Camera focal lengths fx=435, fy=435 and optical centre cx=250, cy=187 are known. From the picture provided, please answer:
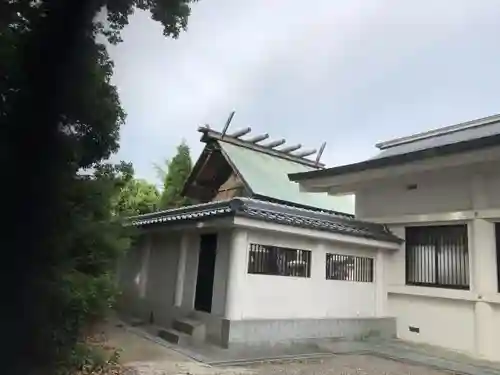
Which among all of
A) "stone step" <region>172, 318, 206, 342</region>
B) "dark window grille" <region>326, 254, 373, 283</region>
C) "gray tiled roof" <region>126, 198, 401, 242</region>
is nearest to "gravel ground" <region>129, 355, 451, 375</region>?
"stone step" <region>172, 318, 206, 342</region>

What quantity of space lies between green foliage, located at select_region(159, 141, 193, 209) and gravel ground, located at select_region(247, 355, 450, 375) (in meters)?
11.9

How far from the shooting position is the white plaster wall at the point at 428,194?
27.4 feet

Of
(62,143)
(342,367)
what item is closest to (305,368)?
(342,367)

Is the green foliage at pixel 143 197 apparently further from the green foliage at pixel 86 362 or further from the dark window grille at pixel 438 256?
the green foliage at pixel 86 362

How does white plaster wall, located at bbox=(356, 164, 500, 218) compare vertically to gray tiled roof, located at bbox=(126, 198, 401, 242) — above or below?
above

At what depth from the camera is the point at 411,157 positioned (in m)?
8.41

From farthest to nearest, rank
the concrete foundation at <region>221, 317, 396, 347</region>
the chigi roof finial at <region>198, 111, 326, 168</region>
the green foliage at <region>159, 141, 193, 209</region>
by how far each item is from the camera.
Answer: the green foliage at <region>159, 141, 193, 209</region> → the chigi roof finial at <region>198, 111, 326, 168</region> → the concrete foundation at <region>221, 317, 396, 347</region>

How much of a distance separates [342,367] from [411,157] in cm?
415

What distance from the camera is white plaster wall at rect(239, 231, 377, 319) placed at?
779 cm

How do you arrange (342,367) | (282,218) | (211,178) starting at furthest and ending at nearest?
(211,178) → (282,218) → (342,367)

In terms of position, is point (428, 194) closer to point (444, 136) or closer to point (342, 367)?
point (444, 136)

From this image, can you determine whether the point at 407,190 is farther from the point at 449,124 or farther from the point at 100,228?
the point at 100,228

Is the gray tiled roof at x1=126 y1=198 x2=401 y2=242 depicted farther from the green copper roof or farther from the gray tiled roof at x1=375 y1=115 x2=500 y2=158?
the green copper roof

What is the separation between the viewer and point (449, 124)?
12430 millimetres
